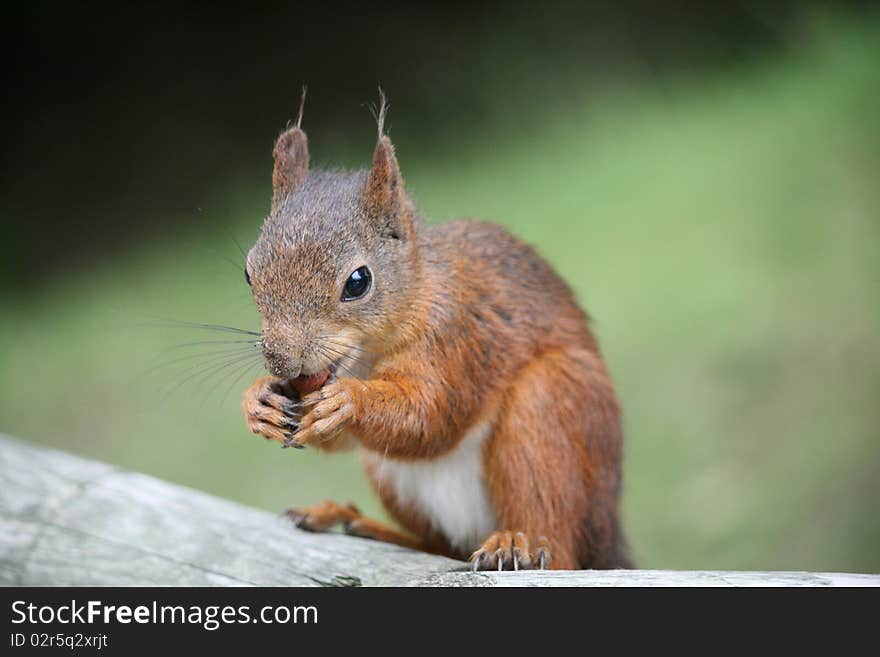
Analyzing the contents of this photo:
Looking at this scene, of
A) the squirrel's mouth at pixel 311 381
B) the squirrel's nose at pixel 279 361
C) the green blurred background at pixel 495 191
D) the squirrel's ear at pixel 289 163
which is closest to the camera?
the squirrel's nose at pixel 279 361

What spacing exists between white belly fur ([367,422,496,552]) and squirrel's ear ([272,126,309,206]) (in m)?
0.42

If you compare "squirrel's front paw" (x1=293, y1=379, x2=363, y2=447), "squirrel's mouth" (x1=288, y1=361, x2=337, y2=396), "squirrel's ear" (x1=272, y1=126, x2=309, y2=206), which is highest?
A: "squirrel's ear" (x1=272, y1=126, x2=309, y2=206)

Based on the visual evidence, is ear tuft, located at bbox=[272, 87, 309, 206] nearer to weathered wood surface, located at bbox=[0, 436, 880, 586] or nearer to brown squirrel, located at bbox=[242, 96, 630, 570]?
brown squirrel, located at bbox=[242, 96, 630, 570]

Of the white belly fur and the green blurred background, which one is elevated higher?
the green blurred background

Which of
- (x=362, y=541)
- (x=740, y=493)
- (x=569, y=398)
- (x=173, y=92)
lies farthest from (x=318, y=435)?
(x=173, y=92)

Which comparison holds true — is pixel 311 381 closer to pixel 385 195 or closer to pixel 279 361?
pixel 279 361

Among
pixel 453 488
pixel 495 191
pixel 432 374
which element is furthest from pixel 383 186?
pixel 495 191

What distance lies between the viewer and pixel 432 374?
1.39 metres

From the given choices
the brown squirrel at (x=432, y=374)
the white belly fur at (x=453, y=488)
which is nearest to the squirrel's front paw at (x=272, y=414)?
the brown squirrel at (x=432, y=374)

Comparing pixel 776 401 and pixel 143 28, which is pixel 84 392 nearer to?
pixel 143 28

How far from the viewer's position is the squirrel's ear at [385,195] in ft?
4.34

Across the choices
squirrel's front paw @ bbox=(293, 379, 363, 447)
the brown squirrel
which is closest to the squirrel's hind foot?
the brown squirrel

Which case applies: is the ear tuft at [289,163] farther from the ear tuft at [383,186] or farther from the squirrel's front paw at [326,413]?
the squirrel's front paw at [326,413]

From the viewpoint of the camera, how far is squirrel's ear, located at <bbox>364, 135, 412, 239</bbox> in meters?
1.32
